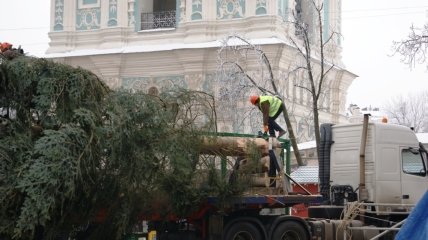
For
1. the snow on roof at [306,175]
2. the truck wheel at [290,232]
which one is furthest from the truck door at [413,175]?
the snow on roof at [306,175]

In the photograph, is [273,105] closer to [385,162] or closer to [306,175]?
[385,162]

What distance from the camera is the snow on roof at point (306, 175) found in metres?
24.7

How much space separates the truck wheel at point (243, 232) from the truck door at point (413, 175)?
14.9 feet

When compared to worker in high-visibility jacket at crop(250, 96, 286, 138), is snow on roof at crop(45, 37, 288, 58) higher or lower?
higher

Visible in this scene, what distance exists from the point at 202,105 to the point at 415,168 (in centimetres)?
610

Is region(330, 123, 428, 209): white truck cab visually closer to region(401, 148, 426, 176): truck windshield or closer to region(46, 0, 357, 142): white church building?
region(401, 148, 426, 176): truck windshield

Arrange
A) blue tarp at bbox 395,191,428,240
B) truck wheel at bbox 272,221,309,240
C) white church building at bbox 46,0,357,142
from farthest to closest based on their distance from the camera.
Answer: white church building at bbox 46,0,357,142
truck wheel at bbox 272,221,309,240
blue tarp at bbox 395,191,428,240

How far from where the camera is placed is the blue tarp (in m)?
7.34

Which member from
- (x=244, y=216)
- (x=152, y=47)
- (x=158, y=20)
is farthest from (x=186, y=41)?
(x=244, y=216)

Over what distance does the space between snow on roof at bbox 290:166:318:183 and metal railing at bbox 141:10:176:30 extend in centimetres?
1596

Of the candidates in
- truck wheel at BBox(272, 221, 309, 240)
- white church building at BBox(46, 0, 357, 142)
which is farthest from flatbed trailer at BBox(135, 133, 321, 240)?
white church building at BBox(46, 0, 357, 142)

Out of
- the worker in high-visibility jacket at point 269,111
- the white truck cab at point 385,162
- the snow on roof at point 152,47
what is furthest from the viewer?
the snow on roof at point 152,47

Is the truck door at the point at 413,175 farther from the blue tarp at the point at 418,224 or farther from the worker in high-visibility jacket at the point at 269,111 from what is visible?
the blue tarp at the point at 418,224

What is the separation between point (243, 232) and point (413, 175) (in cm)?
509
